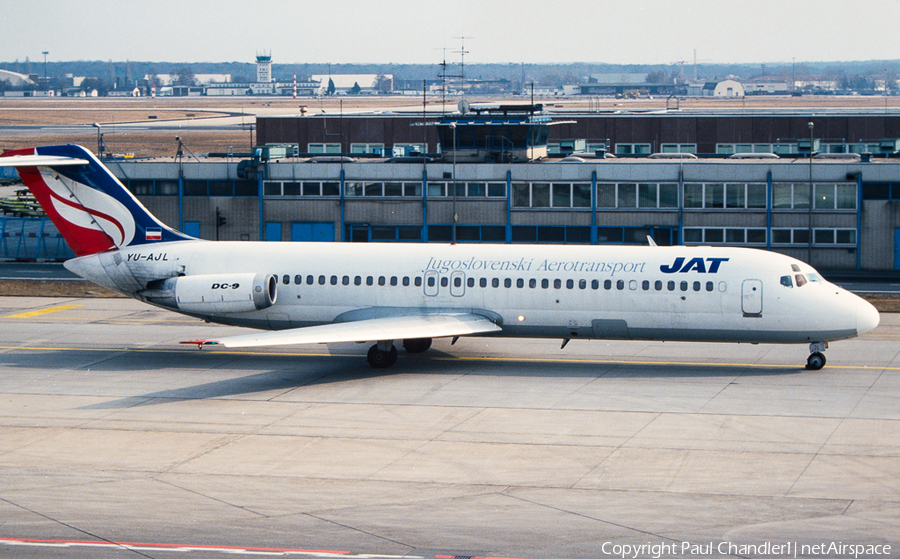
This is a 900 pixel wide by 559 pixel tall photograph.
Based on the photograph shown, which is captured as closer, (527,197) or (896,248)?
(896,248)

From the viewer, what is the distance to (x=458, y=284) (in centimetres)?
3425

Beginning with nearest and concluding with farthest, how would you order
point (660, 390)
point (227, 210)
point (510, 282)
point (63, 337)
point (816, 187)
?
point (660, 390) → point (510, 282) → point (63, 337) → point (816, 187) → point (227, 210)

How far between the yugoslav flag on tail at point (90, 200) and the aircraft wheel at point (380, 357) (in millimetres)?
9109

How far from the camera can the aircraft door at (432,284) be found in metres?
34.5

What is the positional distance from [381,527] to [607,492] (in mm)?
4807

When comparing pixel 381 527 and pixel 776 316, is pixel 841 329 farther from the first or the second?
pixel 381 527

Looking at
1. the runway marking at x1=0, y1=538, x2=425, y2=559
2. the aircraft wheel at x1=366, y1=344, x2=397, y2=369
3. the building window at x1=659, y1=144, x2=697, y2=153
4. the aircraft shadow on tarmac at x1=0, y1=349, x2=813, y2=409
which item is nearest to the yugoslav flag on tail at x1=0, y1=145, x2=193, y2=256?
the aircraft shadow on tarmac at x1=0, y1=349, x2=813, y2=409

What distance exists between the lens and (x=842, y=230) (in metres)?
59.3

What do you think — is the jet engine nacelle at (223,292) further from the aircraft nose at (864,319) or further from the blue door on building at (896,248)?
the blue door on building at (896,248)

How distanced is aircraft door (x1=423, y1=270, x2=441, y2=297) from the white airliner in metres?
0.05

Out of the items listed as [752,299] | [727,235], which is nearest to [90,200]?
[752,299]

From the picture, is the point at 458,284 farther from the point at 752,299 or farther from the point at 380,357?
the point at 752,299

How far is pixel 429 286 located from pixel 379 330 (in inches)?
110

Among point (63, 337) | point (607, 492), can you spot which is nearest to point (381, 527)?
point (607, 492)
